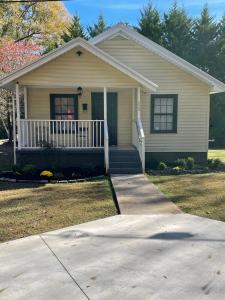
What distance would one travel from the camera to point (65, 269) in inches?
161

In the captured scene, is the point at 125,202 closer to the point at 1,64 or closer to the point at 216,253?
the point at 216,253

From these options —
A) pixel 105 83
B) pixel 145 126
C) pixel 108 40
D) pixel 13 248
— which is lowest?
pixel 13 248

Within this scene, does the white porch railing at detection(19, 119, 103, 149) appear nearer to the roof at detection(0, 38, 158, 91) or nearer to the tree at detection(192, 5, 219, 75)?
the roof at detection(0, 38, 158, 91)

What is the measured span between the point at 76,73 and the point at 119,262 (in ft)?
29.2

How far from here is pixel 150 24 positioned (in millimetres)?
28891

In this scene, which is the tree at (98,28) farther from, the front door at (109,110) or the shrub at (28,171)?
the shrub at (28,171)

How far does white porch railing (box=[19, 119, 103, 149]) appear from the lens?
1227 centimetres

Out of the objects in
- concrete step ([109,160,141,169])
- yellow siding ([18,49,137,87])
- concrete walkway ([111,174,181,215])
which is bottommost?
concrete walkway ([111,174,181,215])

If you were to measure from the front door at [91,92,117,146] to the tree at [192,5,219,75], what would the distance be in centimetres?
1693

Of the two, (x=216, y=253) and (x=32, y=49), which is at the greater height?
(x=32, y=49)

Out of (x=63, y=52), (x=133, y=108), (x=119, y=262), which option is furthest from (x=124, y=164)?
(x=119, y=262)

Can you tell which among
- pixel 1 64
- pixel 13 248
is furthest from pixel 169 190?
pixel 1 64

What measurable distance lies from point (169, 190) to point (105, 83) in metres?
5.08

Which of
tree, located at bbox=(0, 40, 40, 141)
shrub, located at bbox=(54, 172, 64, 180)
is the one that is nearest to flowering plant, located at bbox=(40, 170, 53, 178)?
shrub, located at bbox=(54, 172, 64, 180)
